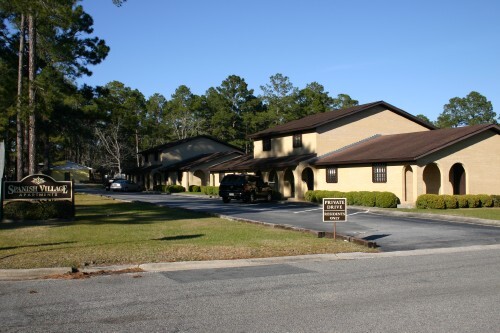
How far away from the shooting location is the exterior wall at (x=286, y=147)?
3794 centimetres

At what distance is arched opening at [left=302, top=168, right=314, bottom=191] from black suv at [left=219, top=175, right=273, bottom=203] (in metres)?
4.25

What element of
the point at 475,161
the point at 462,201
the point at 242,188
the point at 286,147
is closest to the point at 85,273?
the point at 462,201

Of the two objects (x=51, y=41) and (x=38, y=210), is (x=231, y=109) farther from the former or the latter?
(x=38, y=210)

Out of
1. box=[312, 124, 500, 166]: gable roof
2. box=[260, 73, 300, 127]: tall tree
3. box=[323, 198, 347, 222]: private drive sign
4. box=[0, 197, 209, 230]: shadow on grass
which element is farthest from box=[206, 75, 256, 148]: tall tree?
box=[323, 198, 347, 222]: private drive sign

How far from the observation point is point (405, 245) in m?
14.5

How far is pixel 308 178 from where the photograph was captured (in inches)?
1517

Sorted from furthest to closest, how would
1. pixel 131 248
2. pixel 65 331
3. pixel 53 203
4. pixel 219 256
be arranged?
pixel 53 203 → pixel 131 248 → pixel 219 256 → pixel 65 331

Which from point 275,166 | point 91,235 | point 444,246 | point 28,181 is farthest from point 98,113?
point 444,246

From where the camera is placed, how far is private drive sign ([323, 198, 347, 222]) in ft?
48.4

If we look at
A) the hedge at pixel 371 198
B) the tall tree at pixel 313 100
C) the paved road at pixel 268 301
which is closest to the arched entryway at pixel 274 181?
the hedge at pixel 371 198

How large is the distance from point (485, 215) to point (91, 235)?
1639 cm

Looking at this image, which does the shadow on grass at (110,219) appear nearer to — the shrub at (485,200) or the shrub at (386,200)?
the shrub at (386,200)

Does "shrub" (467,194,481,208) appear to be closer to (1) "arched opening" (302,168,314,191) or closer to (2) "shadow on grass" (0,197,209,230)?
(1) "arched opening" (302,168,314,191)

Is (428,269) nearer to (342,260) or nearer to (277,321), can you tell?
(342,260)
